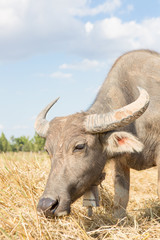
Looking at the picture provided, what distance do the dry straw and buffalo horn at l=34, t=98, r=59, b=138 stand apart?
2.42ft

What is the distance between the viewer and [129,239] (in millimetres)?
3094

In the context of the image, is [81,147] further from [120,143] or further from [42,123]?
[42,123]

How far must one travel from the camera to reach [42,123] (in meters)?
4.00

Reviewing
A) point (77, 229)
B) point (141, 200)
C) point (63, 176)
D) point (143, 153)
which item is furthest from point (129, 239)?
point (141, 200)

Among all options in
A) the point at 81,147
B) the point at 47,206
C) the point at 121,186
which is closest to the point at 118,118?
the point at 81,147

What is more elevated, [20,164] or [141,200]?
[20,164]

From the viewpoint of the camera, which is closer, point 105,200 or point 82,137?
point 82,137

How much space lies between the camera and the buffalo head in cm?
314

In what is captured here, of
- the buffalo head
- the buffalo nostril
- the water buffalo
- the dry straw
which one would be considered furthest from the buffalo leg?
the buffalo nostril

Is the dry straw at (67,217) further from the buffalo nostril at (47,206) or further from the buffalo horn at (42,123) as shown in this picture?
the buffalo horn at (42,123)

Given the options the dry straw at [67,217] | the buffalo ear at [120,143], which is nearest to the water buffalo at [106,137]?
the buffalo ear at [120,143]

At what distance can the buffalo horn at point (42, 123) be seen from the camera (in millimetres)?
3830

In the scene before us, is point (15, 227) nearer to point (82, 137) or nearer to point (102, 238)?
point (102, 238)

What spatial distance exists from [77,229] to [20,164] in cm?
320
